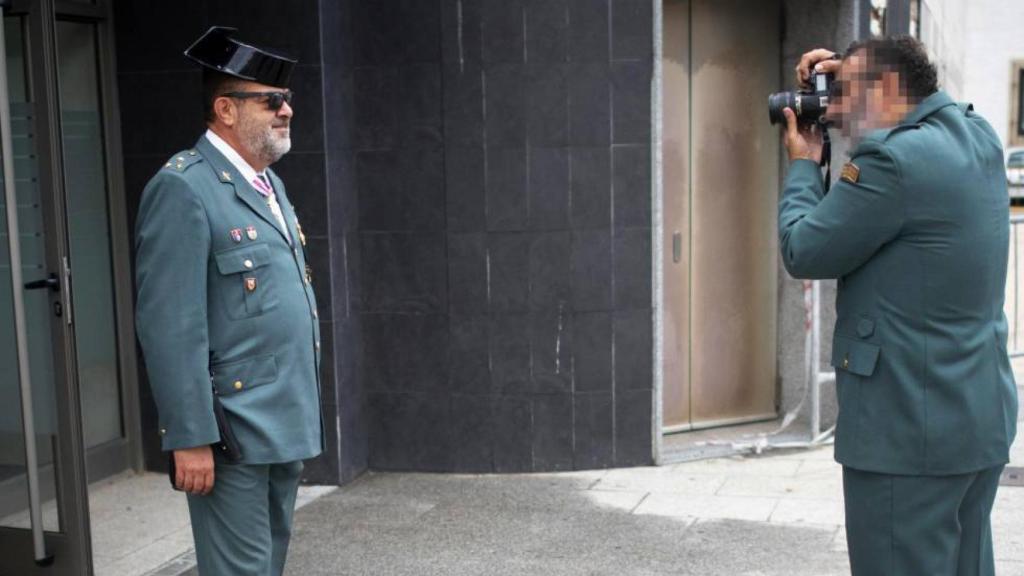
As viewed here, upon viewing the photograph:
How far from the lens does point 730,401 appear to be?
7312mm

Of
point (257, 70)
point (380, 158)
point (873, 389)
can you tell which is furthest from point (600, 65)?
point (873, 389)

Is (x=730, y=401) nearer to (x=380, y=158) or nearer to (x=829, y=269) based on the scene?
(x=380, y=158)

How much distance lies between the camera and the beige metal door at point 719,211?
6957 mm

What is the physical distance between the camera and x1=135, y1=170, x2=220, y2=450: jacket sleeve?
327 cm

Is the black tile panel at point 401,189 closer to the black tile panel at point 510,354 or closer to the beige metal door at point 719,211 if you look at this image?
the black tile panel at point 510,354

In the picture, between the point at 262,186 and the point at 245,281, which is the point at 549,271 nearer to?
the point at 262,186

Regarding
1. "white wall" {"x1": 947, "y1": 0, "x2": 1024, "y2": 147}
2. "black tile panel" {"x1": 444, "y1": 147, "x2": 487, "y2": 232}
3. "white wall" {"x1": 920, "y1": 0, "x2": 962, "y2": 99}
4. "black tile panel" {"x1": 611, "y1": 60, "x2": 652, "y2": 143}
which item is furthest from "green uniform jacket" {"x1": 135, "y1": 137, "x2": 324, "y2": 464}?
"white wall" {"x1": 947, "y1": 0, "x2": 1024, "y2": 147}

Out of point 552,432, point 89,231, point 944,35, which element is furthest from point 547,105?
point 944,35

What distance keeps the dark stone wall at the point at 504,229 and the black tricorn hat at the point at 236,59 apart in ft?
8.74

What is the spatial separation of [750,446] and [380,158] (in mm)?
2666

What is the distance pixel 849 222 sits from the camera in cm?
310

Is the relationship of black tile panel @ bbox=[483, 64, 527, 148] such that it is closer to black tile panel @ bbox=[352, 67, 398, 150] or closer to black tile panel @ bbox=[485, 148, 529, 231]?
black tile panel @ bbox=[485, 148, 529, 231]

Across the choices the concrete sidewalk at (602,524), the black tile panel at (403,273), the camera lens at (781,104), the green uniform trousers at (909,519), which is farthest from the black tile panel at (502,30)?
the green uniform trousers at (909,519)

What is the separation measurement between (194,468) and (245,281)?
55 centimetres
